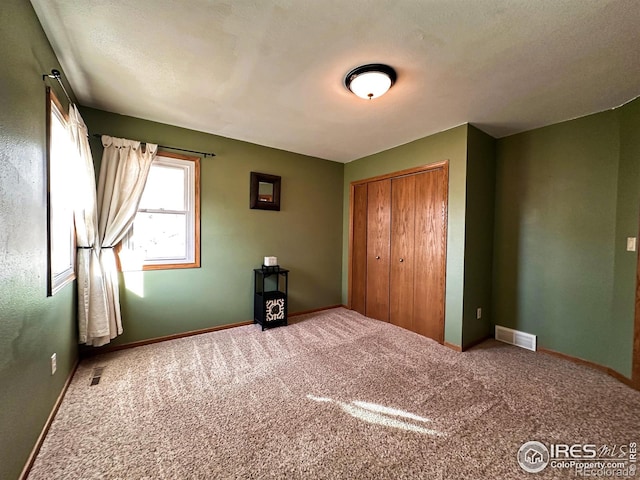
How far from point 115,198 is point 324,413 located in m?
2.76

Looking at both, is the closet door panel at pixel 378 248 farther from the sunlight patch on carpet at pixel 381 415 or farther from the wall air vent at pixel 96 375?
the wall air vent at pixel 96 375

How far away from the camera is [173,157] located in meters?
2.96

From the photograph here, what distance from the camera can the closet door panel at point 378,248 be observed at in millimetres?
3652

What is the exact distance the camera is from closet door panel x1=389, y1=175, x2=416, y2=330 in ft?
10.9

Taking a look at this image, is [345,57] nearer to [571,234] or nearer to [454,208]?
[454,208]

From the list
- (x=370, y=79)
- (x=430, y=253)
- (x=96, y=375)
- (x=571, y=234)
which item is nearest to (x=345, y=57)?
(x=370, y=79)

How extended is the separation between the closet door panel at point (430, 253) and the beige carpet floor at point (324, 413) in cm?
42

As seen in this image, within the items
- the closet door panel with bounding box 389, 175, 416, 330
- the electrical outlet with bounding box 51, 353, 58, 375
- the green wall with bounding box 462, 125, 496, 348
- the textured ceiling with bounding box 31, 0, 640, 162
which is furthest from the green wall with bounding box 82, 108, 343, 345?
the green wall with bounding box 462, 125, 496, 348

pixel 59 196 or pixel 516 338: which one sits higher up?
pixel 59 196

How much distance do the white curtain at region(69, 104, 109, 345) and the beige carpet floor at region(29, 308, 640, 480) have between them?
0.37 metres

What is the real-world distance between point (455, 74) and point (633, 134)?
1.76m

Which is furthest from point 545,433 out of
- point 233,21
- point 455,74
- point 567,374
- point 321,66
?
point 233,21

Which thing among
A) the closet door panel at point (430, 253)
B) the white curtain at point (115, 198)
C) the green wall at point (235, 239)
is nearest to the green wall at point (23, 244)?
the white curtain at point (115, 198)

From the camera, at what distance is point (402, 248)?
11.2ft
